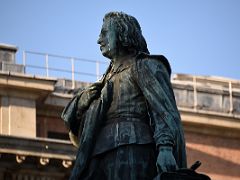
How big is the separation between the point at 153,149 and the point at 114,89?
806 millimetres

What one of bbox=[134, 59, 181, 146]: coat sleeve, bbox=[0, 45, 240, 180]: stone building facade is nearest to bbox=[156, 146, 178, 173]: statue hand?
bbox=[134, 59, 181, 146]: coat sleeve

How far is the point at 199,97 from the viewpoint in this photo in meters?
50.8

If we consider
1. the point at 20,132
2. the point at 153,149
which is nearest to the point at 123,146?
the point at 153,149

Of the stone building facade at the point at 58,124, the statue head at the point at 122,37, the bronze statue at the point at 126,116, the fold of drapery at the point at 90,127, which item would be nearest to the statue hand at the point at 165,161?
the bronze statue at the point at 126,116

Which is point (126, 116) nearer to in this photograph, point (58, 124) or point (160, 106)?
point (160, 106)

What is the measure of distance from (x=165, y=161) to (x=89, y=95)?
1403mm

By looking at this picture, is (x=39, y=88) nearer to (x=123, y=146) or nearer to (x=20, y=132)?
(x=20, y=132)

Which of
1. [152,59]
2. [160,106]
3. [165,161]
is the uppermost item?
[152,59]

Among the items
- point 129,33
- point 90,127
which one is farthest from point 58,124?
point 90,127

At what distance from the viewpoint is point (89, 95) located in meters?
15.7

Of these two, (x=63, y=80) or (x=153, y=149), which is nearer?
(x=153, y=149)

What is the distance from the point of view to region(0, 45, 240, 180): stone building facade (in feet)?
134

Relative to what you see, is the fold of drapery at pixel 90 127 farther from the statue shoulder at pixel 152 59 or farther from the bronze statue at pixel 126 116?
the statue shoulder at pixel 152 59

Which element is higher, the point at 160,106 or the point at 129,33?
the point at 129,33
